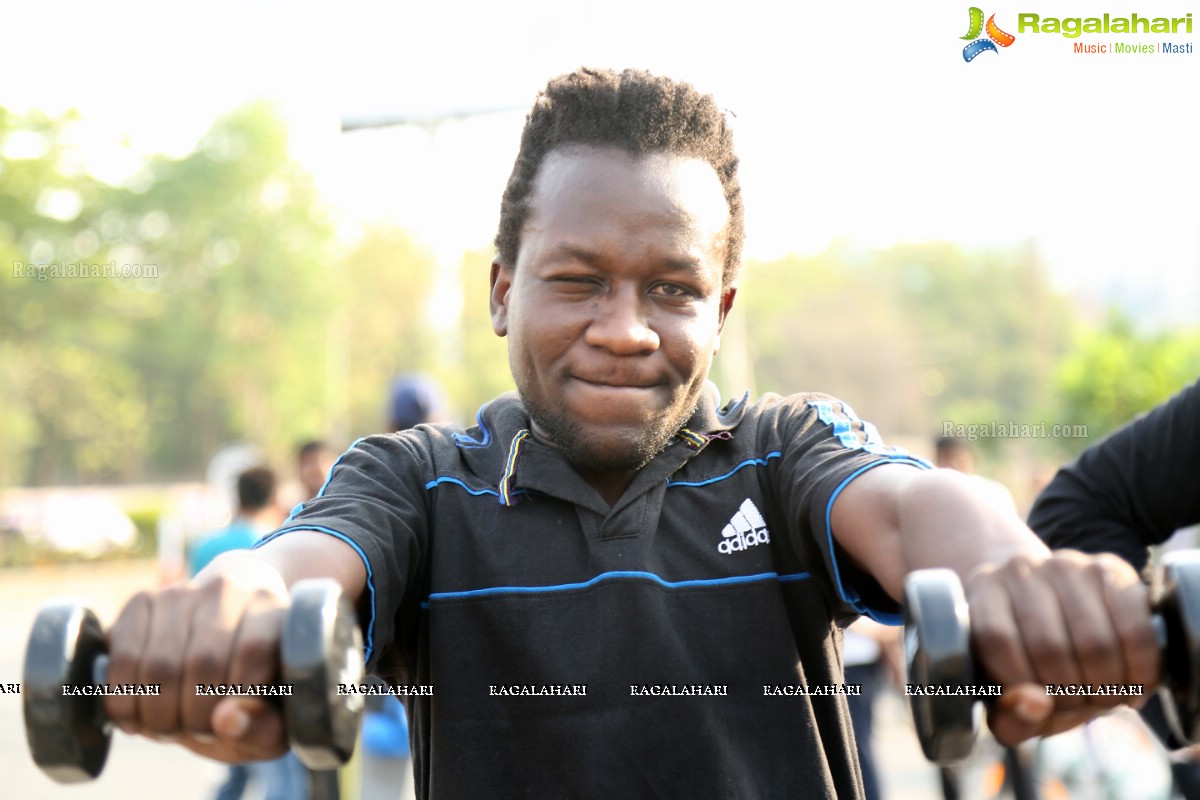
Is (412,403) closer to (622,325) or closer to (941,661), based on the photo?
(622,325)

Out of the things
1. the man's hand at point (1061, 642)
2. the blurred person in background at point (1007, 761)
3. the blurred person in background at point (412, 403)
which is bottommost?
the blurred person in background at point (1007, 761)

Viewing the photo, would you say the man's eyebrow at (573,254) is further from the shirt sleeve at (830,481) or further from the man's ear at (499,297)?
the shirt sleeve at (830,481)

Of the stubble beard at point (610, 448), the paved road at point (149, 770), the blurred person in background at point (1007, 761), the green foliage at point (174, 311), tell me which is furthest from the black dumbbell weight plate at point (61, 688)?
the green foliage at point (174, 311)

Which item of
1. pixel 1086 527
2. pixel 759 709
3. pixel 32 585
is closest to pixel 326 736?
pixel 759 709

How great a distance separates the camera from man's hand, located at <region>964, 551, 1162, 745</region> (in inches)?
48.1

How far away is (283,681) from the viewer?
4.15ft

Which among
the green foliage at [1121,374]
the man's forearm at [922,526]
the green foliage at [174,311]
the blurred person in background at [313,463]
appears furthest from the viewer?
the green foliage at [174,311]

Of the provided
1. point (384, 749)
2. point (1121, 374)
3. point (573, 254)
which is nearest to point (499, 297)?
point (573, 254)

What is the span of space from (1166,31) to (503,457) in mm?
5498

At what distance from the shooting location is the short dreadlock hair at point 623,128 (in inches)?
74.8

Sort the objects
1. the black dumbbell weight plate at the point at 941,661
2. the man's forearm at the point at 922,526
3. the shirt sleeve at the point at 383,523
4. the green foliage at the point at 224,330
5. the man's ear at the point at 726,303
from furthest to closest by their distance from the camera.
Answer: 1. the green foliage at the point at 224,330
2. the man's ear at the point at 726,303
3. the shirt sleeve at the point at 383,523
4. the man's forearm at the point at 922,526
5. the black dumbbell weight plate at the point at 941,661

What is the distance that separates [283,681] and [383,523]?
49cm

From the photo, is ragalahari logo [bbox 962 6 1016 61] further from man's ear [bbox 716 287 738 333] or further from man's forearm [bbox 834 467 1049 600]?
man's forearm [bbox 834 467 1049 600]

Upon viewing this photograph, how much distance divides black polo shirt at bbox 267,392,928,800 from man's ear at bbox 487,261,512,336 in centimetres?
24
